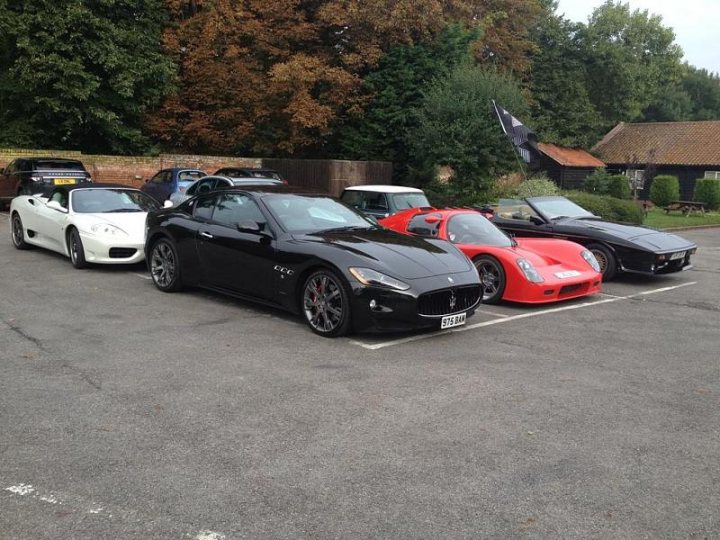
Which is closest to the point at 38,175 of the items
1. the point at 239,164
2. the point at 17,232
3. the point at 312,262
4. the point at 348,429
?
the point at 17,232

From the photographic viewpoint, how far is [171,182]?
19.1m

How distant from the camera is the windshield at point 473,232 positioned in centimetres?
911

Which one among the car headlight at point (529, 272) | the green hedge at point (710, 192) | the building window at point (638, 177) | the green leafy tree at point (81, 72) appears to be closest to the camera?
the car headlight at point (529, 272)

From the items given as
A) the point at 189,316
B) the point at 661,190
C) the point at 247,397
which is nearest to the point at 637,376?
the point at 247,397

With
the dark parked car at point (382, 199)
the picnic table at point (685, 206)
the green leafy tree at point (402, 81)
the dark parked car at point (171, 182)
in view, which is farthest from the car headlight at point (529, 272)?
the picnic table at point (685, 206)

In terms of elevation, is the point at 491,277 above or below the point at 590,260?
below

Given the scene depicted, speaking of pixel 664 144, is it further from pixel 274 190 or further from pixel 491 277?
pixel 274 190

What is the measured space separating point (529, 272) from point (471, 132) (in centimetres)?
1386

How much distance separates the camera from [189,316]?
Result: 746cm

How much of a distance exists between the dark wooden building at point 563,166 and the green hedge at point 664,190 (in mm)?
6326

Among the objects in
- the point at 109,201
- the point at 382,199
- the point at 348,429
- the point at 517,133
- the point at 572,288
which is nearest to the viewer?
the point at 348,429

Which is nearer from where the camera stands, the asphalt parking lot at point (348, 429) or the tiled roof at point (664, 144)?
the asphalt parking lot at point (348, 429)

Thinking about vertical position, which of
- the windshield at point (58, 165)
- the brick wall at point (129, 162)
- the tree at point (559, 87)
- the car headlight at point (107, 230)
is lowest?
the car headlight at point (107, 230)

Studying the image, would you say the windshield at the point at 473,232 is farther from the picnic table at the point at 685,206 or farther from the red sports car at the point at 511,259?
the picnic table at the point at 685,206
